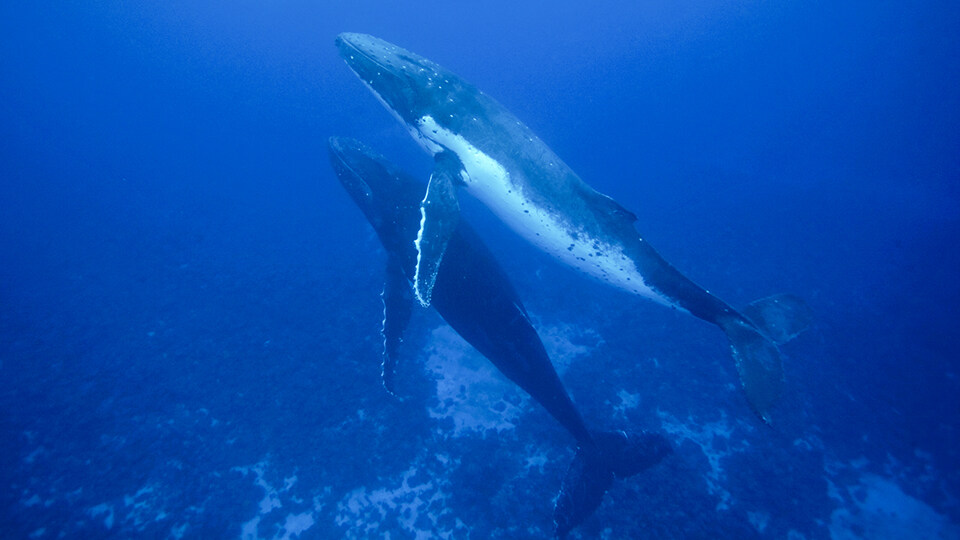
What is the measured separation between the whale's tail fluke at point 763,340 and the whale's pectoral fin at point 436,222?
13.3ft

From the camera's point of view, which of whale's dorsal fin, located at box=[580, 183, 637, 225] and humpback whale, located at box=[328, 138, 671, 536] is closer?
whale's dorsal fin, located at box=[580, 183, 637, 225]

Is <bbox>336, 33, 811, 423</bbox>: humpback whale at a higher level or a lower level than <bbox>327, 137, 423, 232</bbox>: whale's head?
higher

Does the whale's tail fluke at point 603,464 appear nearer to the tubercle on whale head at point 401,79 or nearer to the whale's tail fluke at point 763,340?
the whale's tail fluke at point 763,340

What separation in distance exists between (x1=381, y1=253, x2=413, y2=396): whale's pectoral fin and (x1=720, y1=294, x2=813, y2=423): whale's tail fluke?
5.36 metres

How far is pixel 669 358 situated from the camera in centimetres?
918

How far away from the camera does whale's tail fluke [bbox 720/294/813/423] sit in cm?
482

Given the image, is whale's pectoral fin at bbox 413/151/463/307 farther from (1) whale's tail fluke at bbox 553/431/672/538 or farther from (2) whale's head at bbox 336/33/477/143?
(1) whale's tail fluke at bbox 553/431/672/538

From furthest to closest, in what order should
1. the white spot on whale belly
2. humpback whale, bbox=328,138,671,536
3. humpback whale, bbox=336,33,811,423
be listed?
humpback whale, bbox=328,138,671,536 < the white spot on whale belly < humpback whale, bbox=336,33,811,423

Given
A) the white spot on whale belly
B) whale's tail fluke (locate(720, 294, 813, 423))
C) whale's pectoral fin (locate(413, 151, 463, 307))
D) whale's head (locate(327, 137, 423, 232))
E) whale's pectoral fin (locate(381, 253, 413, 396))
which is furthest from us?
whale's pectoral fin (locate(381, 253, 413, 396))

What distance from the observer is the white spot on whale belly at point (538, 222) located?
18.1 feet

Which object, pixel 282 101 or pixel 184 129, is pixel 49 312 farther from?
pixel 282 101

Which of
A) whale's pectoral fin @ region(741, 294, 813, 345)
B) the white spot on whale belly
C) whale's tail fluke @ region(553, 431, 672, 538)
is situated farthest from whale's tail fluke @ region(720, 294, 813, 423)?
whale's tail fluke @ region(553, 431, 672, 538)

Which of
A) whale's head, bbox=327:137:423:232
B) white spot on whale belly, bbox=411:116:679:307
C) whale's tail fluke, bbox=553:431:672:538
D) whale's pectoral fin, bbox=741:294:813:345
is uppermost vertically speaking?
whale's pectoral fin, bbox=741:294:813:345

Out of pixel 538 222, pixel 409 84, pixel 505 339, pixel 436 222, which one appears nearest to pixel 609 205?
pixel 538 222
